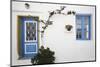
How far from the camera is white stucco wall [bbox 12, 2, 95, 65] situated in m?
2.07

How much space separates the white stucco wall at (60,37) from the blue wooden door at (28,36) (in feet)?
0.20

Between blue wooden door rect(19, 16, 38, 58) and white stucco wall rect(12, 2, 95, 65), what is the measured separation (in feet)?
0.20

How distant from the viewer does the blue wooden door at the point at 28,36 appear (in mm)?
2098

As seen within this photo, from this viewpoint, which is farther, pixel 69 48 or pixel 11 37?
pixel 69 48

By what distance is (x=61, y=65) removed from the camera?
224 cm

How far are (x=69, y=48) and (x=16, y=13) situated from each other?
2.70 ft

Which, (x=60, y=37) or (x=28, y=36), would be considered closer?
(x=28, y=36)

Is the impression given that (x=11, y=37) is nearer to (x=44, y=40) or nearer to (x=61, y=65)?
(x=44, y=40)

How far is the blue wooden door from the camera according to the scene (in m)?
2.10

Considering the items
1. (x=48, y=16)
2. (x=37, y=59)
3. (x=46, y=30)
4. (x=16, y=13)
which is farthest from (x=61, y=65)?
(x=16, y=13)

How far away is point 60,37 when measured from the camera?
2242 mm

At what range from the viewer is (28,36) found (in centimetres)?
212

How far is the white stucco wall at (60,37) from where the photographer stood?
2074 millimetres

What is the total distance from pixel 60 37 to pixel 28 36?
0.42 m
